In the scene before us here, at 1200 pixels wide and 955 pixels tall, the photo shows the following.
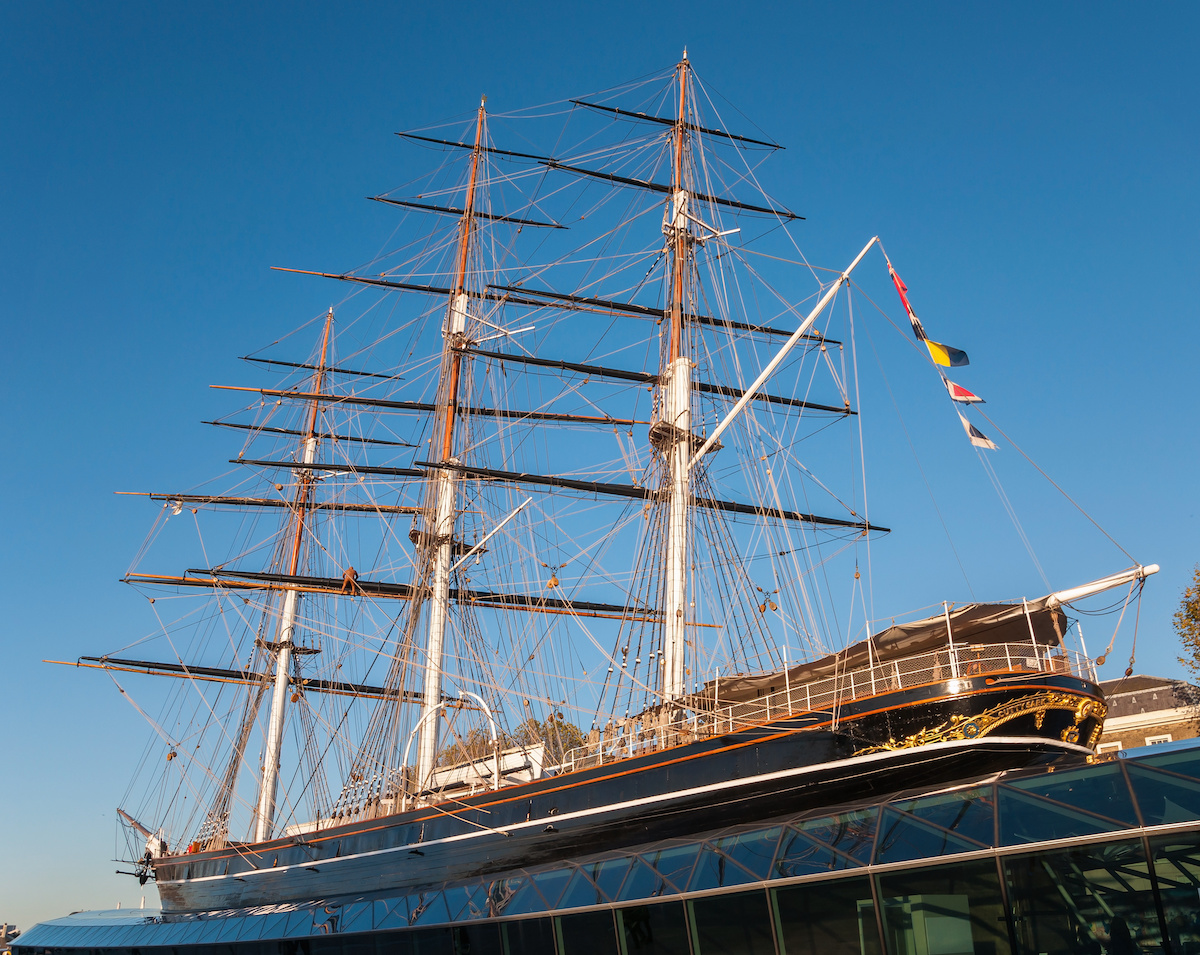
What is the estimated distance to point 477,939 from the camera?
1942 cm

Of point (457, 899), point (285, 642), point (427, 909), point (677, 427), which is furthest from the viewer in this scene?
point (285, 642)

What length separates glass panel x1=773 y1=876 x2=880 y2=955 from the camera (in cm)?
1458

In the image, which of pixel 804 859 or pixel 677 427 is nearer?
pixel 804 859

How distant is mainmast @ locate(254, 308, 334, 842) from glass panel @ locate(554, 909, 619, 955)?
23802mm

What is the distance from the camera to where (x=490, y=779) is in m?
26.4

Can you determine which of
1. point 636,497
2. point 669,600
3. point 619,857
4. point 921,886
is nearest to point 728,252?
point 636,497

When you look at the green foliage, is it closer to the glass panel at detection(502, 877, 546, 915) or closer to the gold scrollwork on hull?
the glass panel at detection(502, 877, 546, 915)

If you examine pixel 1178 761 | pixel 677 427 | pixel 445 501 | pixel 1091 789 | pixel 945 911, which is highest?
pixel 445 501

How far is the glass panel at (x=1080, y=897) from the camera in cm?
1288

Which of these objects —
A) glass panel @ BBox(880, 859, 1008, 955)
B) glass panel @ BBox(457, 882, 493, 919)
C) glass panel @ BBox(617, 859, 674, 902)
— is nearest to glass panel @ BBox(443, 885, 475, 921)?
glass panel @ BBox(457, 882, 493, 919)

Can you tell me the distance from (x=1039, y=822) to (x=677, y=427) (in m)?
17.3

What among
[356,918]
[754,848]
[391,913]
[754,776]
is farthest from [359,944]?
[754,848]

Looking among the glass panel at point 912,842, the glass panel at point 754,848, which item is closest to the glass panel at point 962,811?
the glass panel at point 912,842

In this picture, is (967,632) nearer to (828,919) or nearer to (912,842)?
(912,842)
